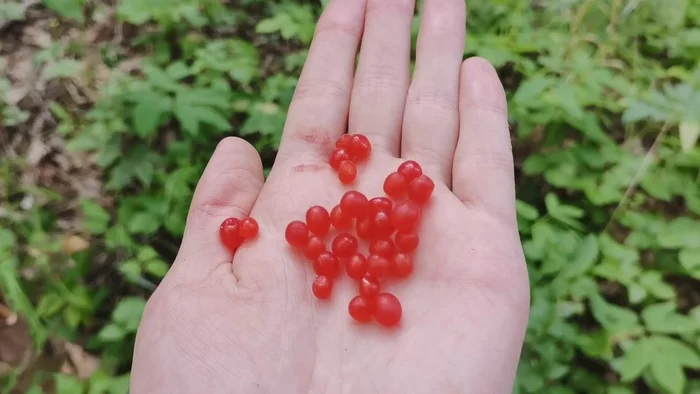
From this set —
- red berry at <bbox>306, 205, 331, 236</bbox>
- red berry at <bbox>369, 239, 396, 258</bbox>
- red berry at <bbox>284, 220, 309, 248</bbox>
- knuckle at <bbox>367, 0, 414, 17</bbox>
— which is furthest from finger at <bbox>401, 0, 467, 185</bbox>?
red berry at <bbox>284, 220, 309, 248</bbox>

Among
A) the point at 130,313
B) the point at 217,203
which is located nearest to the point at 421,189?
the point at 217,203

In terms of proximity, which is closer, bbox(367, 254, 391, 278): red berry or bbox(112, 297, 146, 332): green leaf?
bbox(367, 254, 391, 278): red berry

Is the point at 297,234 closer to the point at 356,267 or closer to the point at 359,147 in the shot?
the point at 356,267

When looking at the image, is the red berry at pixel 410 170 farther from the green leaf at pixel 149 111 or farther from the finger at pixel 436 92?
the green leaf at pixel 149 111

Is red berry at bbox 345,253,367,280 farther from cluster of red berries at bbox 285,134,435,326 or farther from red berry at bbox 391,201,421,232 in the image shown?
red berry at bbox 391,201,421,232

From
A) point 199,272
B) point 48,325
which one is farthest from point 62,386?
point 199,272

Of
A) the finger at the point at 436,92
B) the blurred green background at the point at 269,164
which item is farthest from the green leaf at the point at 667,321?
the finger at the point at 436,92

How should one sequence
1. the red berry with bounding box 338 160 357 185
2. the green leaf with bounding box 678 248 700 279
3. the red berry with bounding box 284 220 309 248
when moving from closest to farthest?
the red berry with bounding box 284 220 309 248 < the red berry with bounding box 338 160 357 185 < the green leaf with bounding box 678 248 700 279
